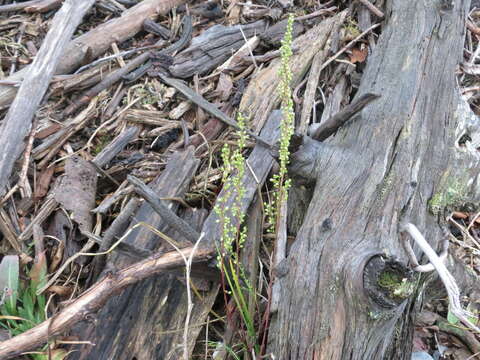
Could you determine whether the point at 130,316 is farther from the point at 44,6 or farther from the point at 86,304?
the point at 44,6

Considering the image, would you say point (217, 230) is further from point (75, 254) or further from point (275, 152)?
point (75, 254)

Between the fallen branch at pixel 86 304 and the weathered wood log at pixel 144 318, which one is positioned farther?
the weathered wood log at pixel 144 318

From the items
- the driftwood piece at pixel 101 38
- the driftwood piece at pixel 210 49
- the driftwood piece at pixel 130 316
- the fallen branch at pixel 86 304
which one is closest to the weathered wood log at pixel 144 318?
the driftwood piece at pixel 130 316

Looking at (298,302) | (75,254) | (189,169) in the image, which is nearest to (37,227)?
(75,254)

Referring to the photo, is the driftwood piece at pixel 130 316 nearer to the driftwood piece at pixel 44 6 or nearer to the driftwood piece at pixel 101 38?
the driftwood piece at pixel 101 38

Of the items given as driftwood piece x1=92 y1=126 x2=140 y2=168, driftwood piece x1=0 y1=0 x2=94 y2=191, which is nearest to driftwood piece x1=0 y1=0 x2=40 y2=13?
driftwood piece x1=0 y1=0 x2=94 y2=191

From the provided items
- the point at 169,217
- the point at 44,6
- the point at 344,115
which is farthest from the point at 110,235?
the point at 44,6
